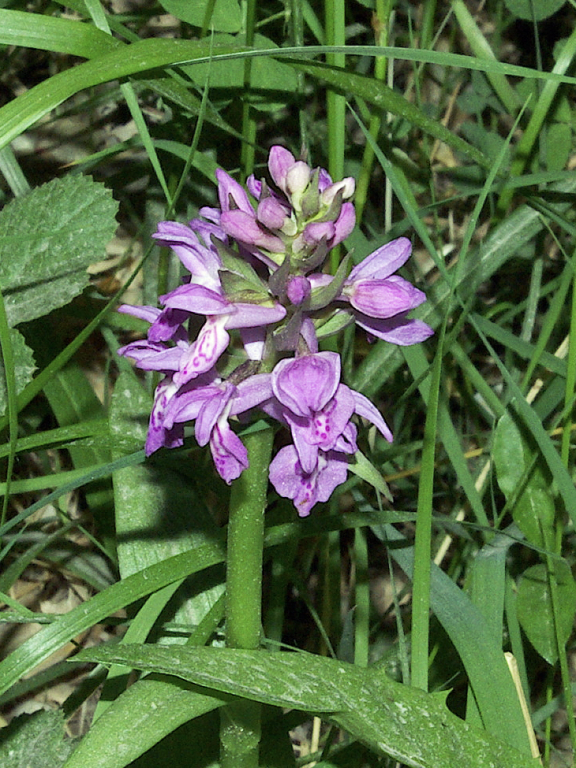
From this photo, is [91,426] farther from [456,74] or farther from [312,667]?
[456,74]

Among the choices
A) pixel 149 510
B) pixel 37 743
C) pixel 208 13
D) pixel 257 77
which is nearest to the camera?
pixel 37 743

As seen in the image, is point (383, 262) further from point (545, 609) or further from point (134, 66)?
point (545, 609)

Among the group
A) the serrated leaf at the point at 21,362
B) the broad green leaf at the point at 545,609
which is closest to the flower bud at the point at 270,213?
the serrated leaf at the point at 21,362

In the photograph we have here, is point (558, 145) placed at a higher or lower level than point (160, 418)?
lower

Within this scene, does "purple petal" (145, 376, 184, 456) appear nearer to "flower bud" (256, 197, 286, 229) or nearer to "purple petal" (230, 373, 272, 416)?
"purple petal" (230, 373, 272, 416)

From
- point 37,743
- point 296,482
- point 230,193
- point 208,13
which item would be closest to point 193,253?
point 230,193

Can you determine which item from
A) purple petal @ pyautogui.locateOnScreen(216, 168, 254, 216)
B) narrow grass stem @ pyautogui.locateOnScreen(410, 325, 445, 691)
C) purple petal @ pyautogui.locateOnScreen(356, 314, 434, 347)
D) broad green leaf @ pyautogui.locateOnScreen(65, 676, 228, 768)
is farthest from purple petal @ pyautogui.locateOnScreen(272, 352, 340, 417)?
broad green leaf @ pyautogui.locateOnScreen(65, 676, 228, 768)

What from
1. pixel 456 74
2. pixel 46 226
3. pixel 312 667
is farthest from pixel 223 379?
pixel 456 74
